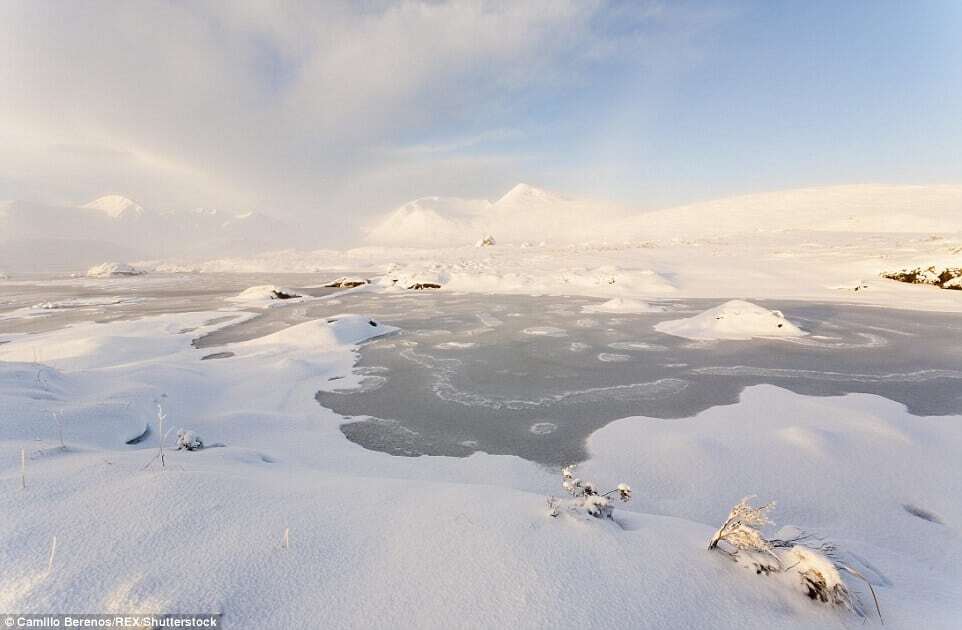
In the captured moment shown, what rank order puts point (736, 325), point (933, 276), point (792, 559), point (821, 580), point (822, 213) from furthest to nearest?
point (822, 213) → point (933, 276) → point (736, 325) → point (792, 559) → point (821, 580)

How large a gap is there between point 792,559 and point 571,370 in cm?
520

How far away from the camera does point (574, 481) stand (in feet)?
8.84

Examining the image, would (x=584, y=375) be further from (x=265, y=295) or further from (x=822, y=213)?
(x=822, y=213)

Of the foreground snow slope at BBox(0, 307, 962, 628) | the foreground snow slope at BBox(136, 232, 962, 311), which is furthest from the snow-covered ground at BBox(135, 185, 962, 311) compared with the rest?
the foreground snow slope at BBox(0, 307, 962, 628)

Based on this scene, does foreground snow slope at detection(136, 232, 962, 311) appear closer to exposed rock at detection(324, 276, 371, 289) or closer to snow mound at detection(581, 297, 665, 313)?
exposed rock at detection(324, 276, 371, 289)

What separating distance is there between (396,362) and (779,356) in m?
7.17

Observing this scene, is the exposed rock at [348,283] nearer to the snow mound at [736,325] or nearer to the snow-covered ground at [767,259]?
the snow-covered ground at [767,259]

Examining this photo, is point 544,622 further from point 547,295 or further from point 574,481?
point 547,295

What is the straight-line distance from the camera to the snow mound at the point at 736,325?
9.55 metres

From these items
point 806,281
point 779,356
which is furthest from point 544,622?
point 806,281

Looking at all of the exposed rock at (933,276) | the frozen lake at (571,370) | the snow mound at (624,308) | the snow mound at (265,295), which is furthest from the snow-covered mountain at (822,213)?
the snow mound at (265,295)

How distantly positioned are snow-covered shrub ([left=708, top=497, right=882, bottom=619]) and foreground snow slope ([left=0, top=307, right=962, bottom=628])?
6 cm

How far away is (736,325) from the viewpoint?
9844 millimetres

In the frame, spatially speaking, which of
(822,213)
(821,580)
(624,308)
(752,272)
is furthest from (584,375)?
(822,213)
